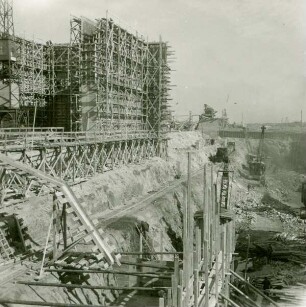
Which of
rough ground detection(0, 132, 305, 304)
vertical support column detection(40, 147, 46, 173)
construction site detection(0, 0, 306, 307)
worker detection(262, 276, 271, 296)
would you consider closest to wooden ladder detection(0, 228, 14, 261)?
construction site detection(0, 0, 306, 307)

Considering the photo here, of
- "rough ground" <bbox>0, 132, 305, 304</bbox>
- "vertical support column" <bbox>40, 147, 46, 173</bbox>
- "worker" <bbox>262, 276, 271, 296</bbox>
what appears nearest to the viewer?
"rough ground" <bbox>0, 132, 305, 304</bbox>

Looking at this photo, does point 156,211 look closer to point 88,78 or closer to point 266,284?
point 266,284

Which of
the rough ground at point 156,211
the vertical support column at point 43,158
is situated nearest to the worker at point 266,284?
the rough ground at point 156,211

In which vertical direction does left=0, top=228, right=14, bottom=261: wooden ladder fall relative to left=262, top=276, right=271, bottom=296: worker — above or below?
above

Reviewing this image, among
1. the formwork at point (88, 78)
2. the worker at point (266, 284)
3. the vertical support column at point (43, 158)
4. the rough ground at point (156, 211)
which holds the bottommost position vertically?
the worker at point (266, 284)

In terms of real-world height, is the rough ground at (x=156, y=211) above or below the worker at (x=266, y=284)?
above

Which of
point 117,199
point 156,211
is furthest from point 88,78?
point 156,211

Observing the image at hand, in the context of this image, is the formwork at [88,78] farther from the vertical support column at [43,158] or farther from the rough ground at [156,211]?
the vertical support column at [43,158]

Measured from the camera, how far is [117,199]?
104 ft

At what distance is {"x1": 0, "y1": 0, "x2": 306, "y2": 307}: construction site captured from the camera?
53.4ft

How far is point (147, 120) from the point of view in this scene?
49906 millimetres

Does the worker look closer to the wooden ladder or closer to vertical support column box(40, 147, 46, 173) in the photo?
vertical support column box(40, 147, 46, 173)

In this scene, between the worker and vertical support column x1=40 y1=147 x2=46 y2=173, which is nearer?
vertical support column x1=40 y1=147 x2=46 y2=173

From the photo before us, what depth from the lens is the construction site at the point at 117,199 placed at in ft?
53.4
